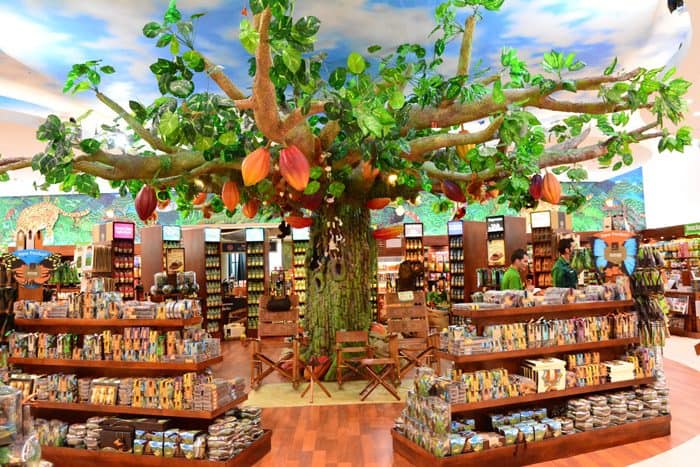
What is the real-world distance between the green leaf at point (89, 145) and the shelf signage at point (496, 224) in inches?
393

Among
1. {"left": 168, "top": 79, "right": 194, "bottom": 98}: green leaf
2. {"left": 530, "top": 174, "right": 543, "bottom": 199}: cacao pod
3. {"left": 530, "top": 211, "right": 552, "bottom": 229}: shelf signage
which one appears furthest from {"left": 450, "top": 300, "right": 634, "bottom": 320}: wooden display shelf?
{"left": 530, "top": 211, "right": 552, "bottom": 229}: shelf signage

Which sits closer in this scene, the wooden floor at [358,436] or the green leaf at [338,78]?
the green leaf at [338,78]

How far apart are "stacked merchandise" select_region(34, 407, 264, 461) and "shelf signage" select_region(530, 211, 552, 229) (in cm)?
1037

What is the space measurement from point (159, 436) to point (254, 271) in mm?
9358

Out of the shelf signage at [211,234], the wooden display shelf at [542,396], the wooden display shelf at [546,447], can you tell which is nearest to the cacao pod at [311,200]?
the wooden display shelf at [546,447]

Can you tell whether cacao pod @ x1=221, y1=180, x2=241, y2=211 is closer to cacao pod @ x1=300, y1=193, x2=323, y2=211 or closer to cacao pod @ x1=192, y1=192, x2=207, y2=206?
cacao pod @ x1=300, y1=193, x2=323, y2=211

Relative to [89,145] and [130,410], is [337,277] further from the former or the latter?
[89,145]

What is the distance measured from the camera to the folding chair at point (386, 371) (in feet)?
21.4

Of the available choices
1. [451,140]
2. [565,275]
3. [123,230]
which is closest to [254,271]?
[123,230]

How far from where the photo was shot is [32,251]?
5188 mm

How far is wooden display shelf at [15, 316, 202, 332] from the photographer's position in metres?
4.54

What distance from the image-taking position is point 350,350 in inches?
273

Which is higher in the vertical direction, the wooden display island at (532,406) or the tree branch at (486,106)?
the tree branch at (486,106)

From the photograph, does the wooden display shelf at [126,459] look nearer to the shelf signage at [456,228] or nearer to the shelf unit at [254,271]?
the shelf unit at [254,271]
